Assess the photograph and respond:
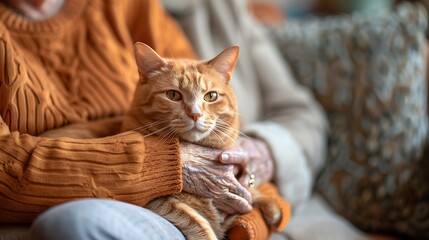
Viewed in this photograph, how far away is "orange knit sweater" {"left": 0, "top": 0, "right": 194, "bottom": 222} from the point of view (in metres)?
1.04

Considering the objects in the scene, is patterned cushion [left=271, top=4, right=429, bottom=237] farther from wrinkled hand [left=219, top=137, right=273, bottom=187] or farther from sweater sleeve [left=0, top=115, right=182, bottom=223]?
sweater sleeve [left=0, top=115, right=182, bottom=223]

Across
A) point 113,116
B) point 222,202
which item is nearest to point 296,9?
point 113,116

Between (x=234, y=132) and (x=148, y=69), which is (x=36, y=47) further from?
(x=234, y=132)

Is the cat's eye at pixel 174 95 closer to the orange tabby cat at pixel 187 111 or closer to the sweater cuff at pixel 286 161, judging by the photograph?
the orange tabby cat at pixel 187 111

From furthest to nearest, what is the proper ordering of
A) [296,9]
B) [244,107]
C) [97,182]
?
[296,9] → [244,107] → [97,182]

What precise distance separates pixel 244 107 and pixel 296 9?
1789 millimetres

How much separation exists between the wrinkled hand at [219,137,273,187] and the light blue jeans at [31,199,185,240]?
0.29 meters

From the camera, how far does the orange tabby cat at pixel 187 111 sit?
1.11m

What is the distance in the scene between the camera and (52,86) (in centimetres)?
136

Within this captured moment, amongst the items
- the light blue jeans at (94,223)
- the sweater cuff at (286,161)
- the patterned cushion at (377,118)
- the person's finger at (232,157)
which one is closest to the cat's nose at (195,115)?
the person's finger at (232,157)

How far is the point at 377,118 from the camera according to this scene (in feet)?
5.81

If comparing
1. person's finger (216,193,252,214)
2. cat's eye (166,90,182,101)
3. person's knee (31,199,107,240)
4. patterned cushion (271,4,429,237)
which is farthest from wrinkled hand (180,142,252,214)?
patterned cushion (271,4,429,237)

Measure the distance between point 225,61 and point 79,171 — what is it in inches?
17.3

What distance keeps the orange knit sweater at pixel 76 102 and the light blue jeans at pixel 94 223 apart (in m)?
0.10
